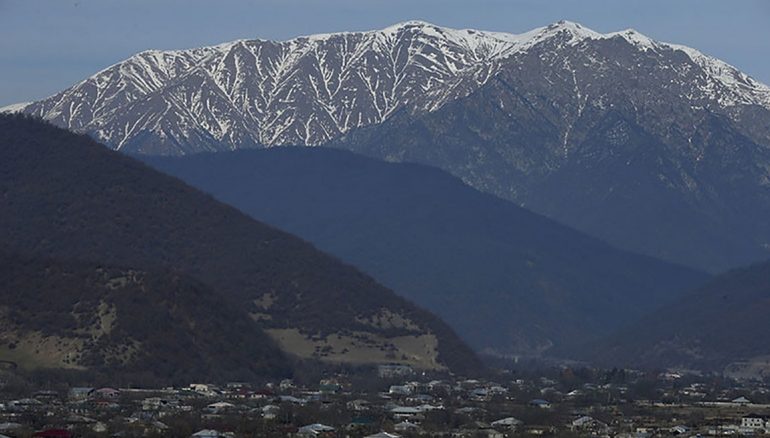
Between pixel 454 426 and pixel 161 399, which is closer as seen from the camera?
pixel 454 426

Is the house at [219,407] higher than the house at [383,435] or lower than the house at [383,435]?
higher

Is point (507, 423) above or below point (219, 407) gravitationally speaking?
below

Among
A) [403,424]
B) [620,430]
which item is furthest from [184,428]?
[620,430]

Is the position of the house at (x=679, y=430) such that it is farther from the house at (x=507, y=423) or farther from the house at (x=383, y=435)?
the house at (x=383, y=435)

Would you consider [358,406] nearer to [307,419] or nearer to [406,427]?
[307,419]

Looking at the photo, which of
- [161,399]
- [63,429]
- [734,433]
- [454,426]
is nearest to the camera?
[63,429]

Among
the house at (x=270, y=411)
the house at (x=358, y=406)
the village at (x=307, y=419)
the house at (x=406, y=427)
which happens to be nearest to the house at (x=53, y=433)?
the village at (x=307, y=419)

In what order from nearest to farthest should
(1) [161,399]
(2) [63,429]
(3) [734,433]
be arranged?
(2) [63,429], (3) [734,433], (1) [161,399]

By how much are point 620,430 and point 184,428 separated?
3279 centimetres

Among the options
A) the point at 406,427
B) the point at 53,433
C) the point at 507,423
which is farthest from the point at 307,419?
the point at 53,433

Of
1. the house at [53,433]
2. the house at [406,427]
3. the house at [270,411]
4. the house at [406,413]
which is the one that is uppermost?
the house at [406,413]

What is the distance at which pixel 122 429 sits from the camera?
158875 millimetres

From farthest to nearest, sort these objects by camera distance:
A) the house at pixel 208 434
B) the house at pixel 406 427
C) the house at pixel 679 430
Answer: the house at pixel 406 427 < the house at pixel 679 430 < the house at pixel 208 434

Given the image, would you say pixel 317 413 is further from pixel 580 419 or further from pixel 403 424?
pixel 580 419
